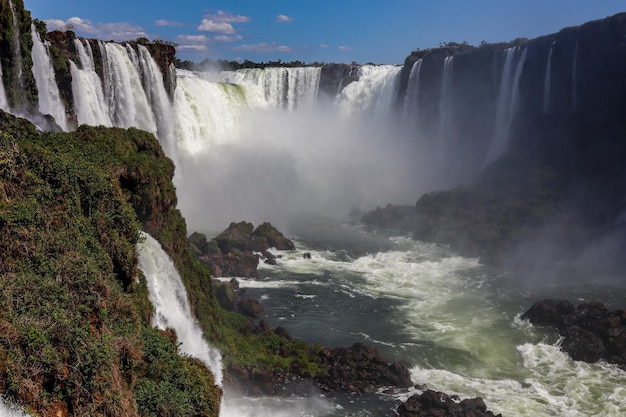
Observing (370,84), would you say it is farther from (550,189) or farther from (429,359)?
(429,359)

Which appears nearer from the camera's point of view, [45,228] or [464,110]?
[45,228]

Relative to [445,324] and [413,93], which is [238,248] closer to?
[445,324]

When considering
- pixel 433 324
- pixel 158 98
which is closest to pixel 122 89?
pixel 158 98

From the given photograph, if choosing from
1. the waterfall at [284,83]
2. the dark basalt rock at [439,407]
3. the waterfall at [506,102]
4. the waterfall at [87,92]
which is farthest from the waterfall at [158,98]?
the waterfall at [506,102]

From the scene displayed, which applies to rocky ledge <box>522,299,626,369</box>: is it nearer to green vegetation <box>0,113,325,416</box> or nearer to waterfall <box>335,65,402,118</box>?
green vegetation <box>0,113,325,416</box>

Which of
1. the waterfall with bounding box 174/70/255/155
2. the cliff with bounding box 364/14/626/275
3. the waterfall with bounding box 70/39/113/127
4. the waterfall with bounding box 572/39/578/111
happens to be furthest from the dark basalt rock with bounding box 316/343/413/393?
the waterfall with bounding box 572/39/578/111

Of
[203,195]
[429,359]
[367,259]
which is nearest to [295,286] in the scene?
[367,259]
